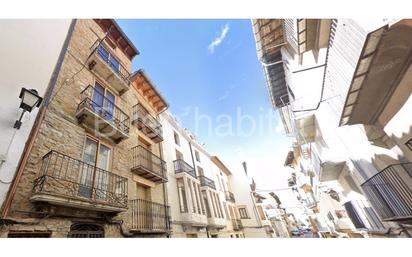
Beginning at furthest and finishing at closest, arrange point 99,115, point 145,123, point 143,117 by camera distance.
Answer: point 143,117
point 145,123
point 99,115

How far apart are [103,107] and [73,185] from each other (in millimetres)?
2352

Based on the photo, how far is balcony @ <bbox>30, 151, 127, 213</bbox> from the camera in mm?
2424

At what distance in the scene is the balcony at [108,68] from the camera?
4668 mm

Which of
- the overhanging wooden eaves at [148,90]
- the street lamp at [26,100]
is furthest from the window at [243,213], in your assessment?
the street lamp at [26,100]

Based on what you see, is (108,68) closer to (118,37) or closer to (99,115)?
(99,115)

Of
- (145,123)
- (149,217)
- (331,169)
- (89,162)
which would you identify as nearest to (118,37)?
(145,123)

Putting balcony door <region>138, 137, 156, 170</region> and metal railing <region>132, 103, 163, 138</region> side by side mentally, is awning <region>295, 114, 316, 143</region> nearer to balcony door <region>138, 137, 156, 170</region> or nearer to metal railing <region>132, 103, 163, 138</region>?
balcony door <region>138, 137, 156, 170</region>

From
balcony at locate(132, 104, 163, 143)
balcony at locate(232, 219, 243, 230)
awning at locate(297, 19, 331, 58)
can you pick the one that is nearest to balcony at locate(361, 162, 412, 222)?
awning at locate(297, 19, 331, 58)

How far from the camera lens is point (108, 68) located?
4930 millimetres

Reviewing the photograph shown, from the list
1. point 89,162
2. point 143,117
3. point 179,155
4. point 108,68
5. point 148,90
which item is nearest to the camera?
point 89,162

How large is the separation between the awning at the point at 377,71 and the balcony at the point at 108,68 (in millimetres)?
5842

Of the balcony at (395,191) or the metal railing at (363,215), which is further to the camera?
the metal railing at (363,215)

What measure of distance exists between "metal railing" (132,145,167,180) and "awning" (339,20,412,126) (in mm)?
5112

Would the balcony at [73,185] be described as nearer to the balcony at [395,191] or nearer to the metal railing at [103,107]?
the metal railing at [103,107]
